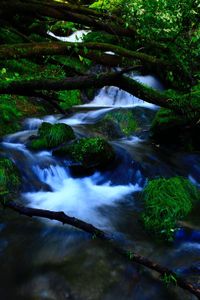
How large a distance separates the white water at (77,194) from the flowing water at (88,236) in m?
0.02

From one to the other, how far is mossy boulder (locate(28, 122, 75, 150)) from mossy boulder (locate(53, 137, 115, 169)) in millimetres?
464

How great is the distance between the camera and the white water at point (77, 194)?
667 centimetres

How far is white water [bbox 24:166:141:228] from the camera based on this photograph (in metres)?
6.67

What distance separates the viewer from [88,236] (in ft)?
18.0

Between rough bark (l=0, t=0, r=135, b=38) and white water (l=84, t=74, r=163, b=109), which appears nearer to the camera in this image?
rough bark (l=0, t=0, r=135, b=38)

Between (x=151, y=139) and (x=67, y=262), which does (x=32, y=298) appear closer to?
(x=67, y=262)

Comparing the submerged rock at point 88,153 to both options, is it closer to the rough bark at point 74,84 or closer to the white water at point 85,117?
the rough bark at point 74,84

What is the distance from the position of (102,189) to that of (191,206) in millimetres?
1939

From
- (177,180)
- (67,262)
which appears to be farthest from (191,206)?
(67,262)

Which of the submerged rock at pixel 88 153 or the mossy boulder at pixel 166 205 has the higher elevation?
the mossy boulder at pixel 166 205

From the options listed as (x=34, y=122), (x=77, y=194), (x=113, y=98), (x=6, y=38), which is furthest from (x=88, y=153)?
(x=113, y=98)

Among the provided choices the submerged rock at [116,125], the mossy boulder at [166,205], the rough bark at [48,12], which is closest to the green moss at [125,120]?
the submerged rock at [116,125]

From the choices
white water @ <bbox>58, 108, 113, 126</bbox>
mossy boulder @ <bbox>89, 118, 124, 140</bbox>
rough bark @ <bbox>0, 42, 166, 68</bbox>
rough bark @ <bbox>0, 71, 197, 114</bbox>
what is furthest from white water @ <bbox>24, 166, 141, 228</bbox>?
white water @ <bbox>58, 108, 113, 126</bbox>

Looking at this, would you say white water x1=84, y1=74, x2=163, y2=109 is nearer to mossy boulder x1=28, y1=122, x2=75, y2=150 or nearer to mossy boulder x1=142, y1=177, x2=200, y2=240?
mossy boulder x1=28, y1=122, x2=75, y2=150
